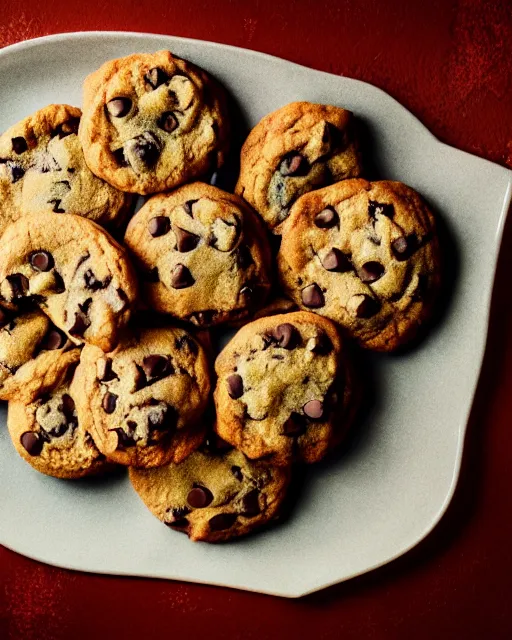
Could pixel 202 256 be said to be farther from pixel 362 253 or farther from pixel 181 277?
pixel 362 253

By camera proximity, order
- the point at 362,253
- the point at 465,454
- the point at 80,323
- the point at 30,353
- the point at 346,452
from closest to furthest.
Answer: the point at 80,323 → the point at 362,253 → the point at 30,353 → the point at 346,452 → the point at 465,454

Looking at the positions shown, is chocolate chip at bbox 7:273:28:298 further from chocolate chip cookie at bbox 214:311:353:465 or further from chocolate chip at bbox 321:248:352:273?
chocolate chip at bbox 321:248:352:273

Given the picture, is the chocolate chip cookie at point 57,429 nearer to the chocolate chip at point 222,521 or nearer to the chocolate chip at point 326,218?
the chocolate chip at point 222,521

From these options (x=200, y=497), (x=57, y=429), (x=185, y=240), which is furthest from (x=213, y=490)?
(x=185, y=240)

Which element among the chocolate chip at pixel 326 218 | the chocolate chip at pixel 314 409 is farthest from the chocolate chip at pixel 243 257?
the chocolate chip at pixel 314 409

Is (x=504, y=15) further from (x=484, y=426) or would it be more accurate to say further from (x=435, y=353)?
(x=484, y=426)

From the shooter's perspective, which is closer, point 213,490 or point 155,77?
point 155,77
